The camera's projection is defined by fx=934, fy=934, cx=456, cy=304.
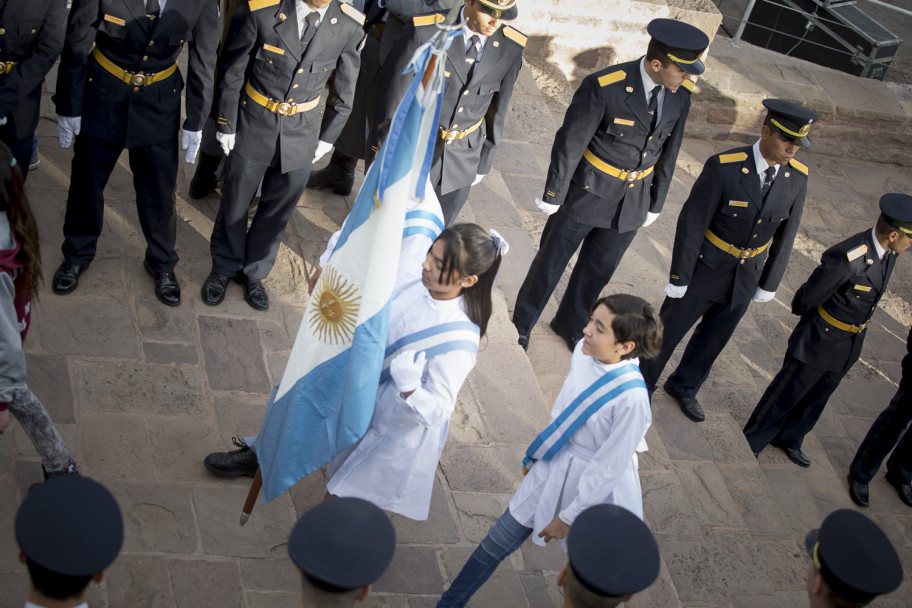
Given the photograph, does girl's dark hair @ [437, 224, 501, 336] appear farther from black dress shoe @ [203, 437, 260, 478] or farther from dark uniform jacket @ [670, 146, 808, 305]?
dark uniform jacket @ [670, 146, 808, 305]

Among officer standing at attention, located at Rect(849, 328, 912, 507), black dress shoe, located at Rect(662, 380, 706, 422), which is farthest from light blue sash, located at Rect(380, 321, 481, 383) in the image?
officer standing at attention, located at Rect(849, 328, 912, 507)

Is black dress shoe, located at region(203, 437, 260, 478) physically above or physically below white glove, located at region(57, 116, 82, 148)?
below

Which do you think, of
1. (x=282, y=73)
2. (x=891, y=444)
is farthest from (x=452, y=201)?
(x=891, y=444)

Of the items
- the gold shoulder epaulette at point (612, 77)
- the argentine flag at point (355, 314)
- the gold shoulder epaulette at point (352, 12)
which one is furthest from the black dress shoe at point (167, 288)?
the gold shoulder epaulette at point (612, 77)

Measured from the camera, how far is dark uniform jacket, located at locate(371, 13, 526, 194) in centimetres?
454

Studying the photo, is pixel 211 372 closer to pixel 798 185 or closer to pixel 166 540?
pixel 166 540

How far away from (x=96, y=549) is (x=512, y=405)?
9.08ft

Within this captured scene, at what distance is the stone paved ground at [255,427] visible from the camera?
3.48 m

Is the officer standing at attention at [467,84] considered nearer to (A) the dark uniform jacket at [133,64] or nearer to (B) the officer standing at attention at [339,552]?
(A) the dark uniform jacket at [133,64]

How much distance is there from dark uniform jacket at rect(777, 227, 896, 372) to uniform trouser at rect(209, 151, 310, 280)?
2938 mm

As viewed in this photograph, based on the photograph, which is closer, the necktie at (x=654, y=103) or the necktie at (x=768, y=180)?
the necktie at (x=654, y=103)

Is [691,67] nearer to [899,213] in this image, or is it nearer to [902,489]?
[899,213]

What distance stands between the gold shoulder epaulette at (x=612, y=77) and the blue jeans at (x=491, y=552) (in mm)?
2372

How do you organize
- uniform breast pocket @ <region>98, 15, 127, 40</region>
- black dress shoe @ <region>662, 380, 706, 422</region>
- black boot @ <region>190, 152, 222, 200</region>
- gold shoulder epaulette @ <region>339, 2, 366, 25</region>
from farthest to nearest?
1. black dress shoe @ <region>662, 380, 706, 422</region>
2. black boot @ <region>190, 152, 222, 200</region>
3. gold shoulder epaulette @ <region>339, 2, 366, 25</region>
4. uniform breast pocket @ <region>98, 15, 127, 40</region>
